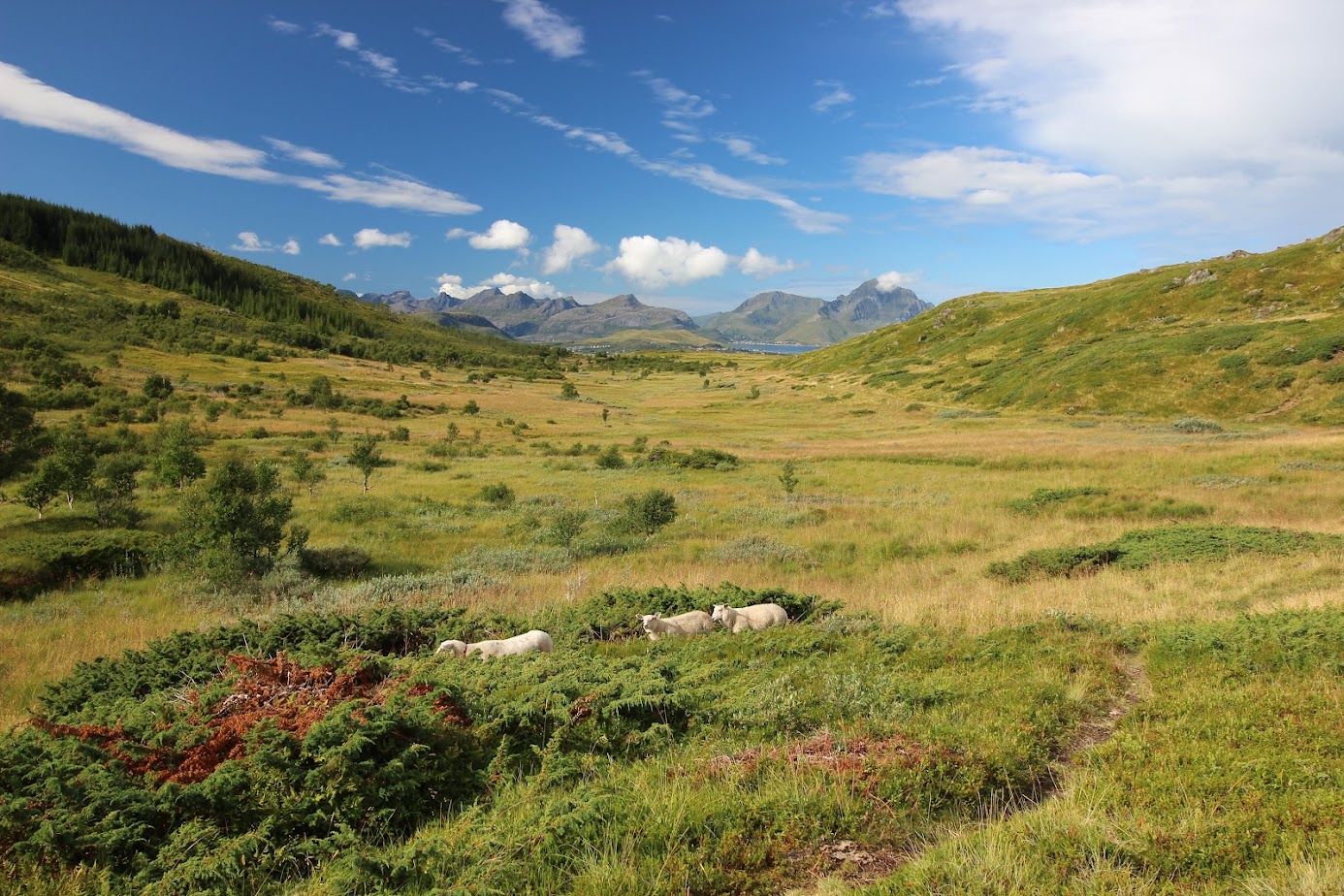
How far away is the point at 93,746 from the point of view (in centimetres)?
503

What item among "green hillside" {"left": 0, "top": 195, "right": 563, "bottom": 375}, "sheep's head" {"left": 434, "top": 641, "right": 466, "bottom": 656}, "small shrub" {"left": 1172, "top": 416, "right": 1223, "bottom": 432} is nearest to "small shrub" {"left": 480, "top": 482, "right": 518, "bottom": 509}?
"sheep's head" {"left": 434, "top": 641, "right": 466, "bottom": 656}

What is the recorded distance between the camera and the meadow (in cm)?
418

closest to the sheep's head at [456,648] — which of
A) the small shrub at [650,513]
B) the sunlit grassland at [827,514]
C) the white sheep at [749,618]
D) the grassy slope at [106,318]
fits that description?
the sunlit grassland at [827,514]

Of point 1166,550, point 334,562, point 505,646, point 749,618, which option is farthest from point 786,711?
point 334,562

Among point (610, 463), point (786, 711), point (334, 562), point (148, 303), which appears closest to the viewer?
point (786, 711)

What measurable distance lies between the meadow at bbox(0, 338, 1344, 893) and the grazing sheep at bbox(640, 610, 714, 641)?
0.40 m

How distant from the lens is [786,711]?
257 inches

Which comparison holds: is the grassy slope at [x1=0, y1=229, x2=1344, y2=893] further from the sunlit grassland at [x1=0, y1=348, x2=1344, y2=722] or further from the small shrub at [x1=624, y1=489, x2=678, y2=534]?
the small shrub at [x1=624, y1=489, x2=678, y2=534]

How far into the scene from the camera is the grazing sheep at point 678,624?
997cm

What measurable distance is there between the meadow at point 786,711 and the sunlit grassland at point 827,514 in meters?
0.18

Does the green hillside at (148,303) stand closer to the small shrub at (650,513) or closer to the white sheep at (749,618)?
the small shrub at (650,513)

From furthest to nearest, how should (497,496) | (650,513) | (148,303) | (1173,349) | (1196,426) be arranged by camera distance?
(148,303), (1173,349), (1196,426), (497,496), (650,513)

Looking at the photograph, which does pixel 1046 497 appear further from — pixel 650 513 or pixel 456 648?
pixel 456 648

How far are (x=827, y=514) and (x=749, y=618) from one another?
1447 centimetres
